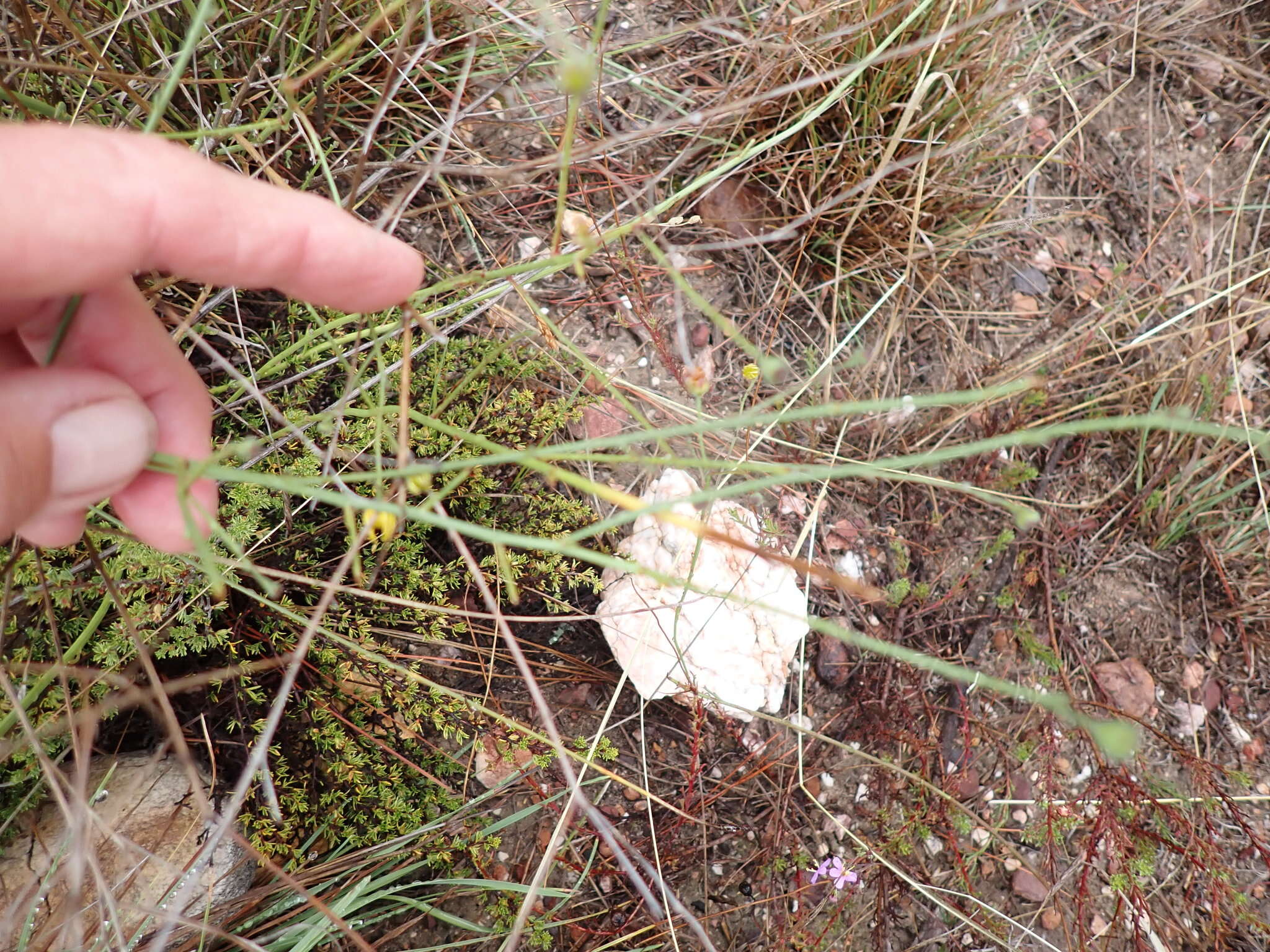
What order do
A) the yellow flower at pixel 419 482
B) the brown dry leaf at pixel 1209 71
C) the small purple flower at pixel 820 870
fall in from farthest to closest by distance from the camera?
the brown dry leaf at pixel 1209 71 < the small purple flower at pixel 820 870 < the yellow flower at pixel 419 482

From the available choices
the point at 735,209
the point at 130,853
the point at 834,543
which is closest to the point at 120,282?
the point at 130,853

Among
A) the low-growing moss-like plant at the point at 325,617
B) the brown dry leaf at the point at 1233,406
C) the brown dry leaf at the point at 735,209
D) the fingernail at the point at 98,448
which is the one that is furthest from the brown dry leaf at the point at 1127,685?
the fingernail at the point at 98,448

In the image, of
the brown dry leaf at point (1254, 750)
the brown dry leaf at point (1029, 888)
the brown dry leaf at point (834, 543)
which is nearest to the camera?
the brown dry leaf at point (1029, 888)

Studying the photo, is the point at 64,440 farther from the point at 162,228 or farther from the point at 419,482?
the point at 419,482

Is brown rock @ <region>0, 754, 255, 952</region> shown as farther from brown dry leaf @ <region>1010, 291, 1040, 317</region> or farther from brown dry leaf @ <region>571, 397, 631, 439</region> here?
brown dry leaf @ <region>1010, 291, 1040, 317</region>

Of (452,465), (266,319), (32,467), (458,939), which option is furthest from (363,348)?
(458,939)

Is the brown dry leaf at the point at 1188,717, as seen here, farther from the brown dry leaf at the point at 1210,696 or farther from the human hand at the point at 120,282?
the human hand at the point at 120,282

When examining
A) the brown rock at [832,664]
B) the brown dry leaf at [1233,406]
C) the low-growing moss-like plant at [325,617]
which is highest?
the low-growing moss-like plant at [325,617]
